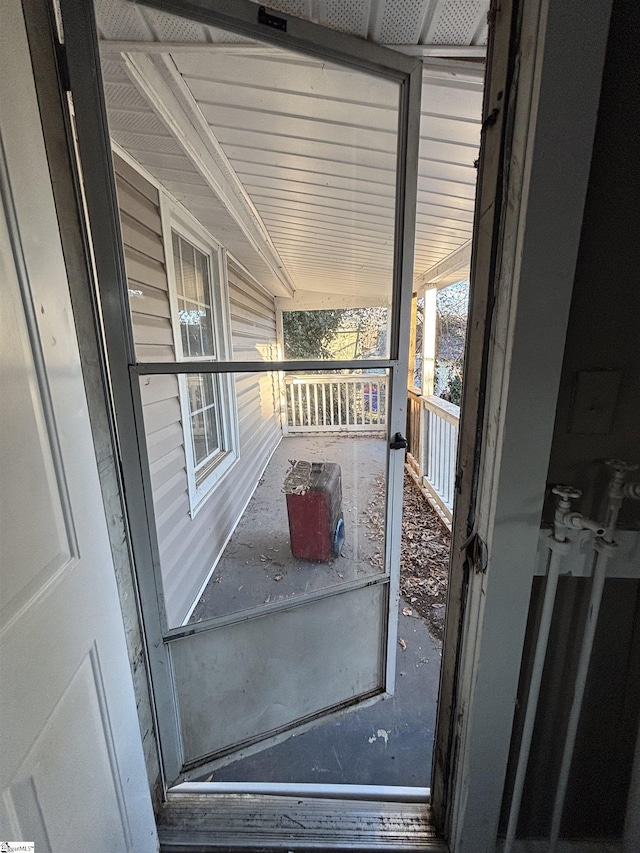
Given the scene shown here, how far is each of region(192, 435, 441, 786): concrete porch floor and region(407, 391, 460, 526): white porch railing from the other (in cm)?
142

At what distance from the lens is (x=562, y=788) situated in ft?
2.86

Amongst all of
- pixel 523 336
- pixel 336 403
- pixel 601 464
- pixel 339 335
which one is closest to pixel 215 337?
pixel 336 403

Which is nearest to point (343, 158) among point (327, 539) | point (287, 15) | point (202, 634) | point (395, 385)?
point (287, 15)

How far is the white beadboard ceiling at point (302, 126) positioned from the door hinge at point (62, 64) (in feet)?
0.68

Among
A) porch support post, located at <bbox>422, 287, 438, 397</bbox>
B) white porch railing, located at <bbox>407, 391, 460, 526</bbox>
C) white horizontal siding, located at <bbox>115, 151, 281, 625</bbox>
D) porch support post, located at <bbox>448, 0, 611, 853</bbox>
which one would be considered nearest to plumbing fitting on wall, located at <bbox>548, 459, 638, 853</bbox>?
porch support post, located at <bbox>448, 0, 611, 853</bbox>

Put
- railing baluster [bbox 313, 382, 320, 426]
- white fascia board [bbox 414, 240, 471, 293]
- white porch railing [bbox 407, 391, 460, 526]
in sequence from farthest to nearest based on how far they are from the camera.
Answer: white porch railing [bbox 407, 391, 460, 526] < white fascia board [bbox 414, 240, 471, 293] < railing baluster [bbox 313, 382, 320, 426]

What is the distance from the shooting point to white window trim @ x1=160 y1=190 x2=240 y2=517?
1.80 meters

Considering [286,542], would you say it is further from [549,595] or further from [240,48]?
→ [240,48]

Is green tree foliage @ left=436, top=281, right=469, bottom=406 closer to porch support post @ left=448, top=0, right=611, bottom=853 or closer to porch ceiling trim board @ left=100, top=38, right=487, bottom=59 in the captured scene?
porch ceiling trim board @ left=100, top=38, right=487, bottom=59

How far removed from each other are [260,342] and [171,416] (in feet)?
2.99

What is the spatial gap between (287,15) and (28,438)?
124 centimetres

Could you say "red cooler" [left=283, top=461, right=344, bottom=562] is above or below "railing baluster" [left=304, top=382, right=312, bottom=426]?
below

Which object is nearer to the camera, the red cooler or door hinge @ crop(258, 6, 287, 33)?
door hinge @ crop(258, 6, 287, 33)

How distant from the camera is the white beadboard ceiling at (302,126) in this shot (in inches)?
36.9
